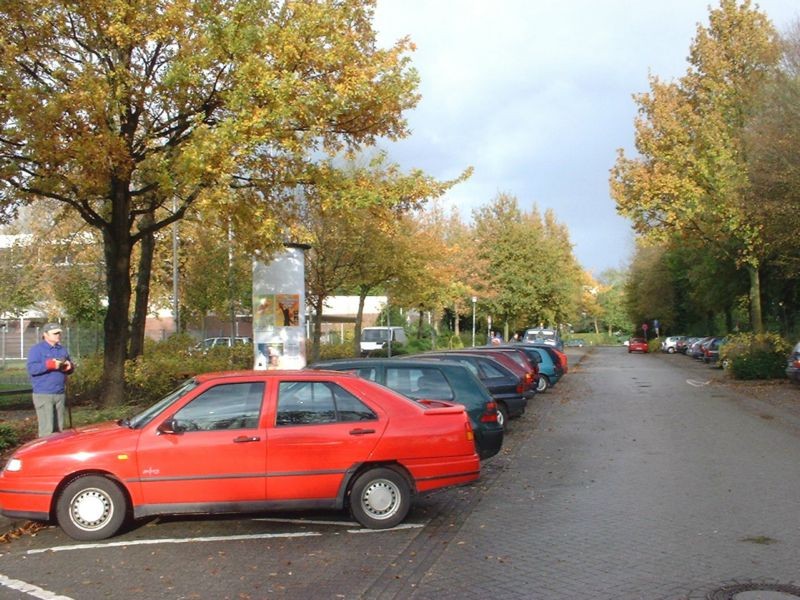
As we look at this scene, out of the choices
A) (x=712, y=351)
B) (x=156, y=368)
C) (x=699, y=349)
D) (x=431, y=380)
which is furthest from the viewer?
(x=699, y=349)

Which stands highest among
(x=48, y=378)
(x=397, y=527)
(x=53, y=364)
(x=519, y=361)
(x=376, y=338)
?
(x=376, y=338)

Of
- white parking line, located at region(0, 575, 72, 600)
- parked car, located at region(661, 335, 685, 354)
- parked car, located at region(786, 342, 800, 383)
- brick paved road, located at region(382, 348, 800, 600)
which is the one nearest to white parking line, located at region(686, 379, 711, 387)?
parked car, located at region(786, 342, 800, 383)

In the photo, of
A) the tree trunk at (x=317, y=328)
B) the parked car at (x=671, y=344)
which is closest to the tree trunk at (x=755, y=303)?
the tree trunk at (x=317, y=328)

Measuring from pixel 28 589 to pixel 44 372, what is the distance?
4.83 m

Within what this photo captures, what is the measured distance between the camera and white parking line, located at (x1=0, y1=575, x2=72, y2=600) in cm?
558

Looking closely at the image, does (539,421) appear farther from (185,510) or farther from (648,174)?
(648,174)

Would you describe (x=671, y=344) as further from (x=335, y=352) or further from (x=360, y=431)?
(x=360, y=431)

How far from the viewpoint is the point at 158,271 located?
40.8 metres

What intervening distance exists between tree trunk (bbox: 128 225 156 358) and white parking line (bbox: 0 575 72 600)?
591 inches

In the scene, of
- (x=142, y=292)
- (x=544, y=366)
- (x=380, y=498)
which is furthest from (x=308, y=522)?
(x=544, y=366)

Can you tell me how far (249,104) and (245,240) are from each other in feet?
11.6

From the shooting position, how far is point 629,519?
305 inches

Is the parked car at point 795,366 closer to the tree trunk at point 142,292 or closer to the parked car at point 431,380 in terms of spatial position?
the parked car at point 431,380

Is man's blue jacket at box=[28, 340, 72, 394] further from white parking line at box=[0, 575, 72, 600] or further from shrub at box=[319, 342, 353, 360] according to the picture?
shrub at box=[319, 342, 353, 360]
